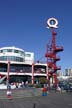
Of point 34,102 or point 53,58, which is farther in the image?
point 53,58

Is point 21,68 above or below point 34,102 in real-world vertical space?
above

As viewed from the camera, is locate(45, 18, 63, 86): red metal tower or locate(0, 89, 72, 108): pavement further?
locate(45, 18, 63, 86): red metal tower

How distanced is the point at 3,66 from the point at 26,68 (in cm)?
841

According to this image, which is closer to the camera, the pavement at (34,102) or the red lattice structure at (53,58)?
the pavement at (34,102)

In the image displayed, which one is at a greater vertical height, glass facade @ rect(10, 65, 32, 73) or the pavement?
glass facade @ rect(10, 65, 32, 73)

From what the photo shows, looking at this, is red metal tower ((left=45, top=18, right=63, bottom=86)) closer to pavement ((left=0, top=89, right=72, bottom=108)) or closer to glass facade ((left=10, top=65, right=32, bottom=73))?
glass facade ((left=10, top=65, right=32, bottom=73))

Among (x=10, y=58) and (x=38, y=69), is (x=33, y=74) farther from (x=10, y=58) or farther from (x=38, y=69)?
(x=10, y=58)

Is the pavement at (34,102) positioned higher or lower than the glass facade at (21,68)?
lower

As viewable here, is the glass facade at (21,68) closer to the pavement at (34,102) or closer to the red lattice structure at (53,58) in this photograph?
the red lattice structure at (53,58)

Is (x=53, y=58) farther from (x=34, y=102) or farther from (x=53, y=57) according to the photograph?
(x=34, y=102)

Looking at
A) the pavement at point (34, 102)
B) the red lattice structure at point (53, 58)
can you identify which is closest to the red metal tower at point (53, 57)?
the red lattice structure at point (53, 58)

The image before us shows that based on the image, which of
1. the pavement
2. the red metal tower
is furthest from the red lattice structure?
the pavement

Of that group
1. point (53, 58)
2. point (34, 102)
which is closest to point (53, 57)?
point (53, 58)

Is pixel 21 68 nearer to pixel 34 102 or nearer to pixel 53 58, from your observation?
pixel 53 58
